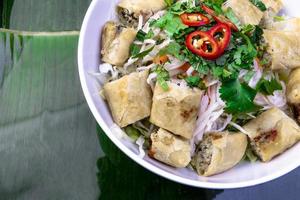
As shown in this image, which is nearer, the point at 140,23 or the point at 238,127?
the point at 238,127

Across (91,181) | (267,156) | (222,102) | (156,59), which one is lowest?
(91,181)

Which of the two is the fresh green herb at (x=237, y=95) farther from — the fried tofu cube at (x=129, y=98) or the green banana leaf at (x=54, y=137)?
the green banana leaf at (x=54, y=137)

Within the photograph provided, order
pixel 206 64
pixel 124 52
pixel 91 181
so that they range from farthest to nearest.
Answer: pixel 91 181 → pixel 124 52 → pixel 206 64

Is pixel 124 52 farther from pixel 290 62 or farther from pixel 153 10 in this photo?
pixel 290 62

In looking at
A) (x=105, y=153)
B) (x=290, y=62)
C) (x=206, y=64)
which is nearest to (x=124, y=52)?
(x=206, y=64)

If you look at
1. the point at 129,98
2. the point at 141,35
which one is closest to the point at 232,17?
the point at 141,35

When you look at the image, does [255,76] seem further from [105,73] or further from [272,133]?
[105,73]
